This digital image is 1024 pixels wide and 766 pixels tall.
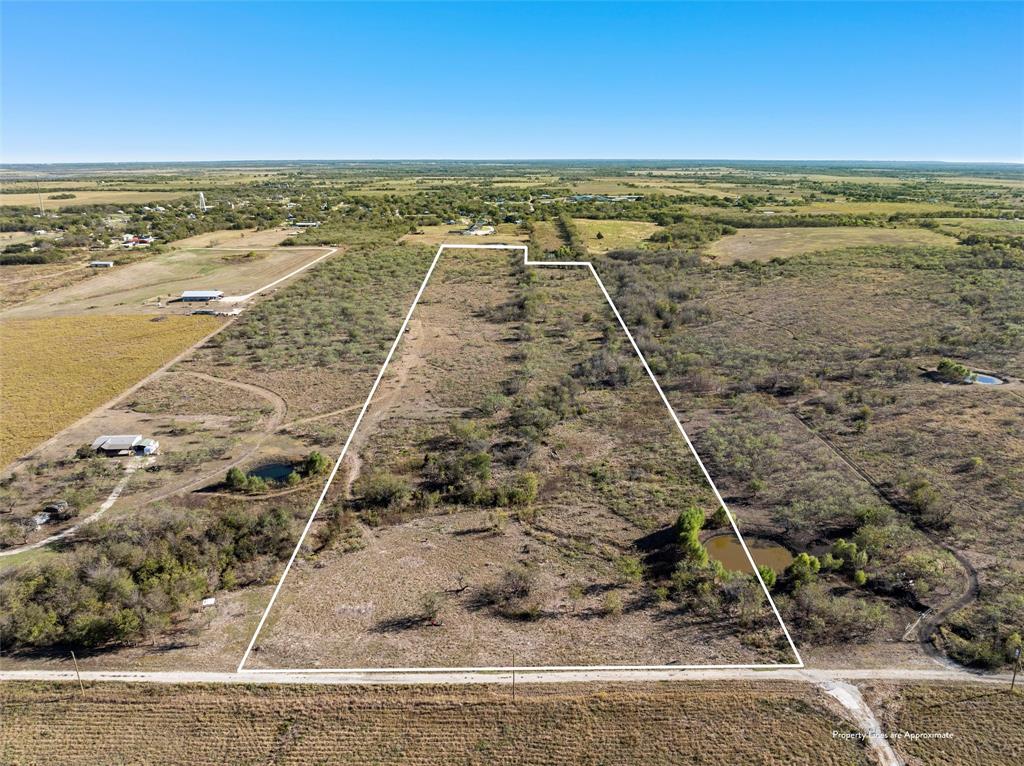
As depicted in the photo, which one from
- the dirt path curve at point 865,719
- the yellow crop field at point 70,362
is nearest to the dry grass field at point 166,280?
the yellow crop field at point 70,362

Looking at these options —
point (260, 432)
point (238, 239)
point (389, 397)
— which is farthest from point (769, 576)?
point (238, 239)

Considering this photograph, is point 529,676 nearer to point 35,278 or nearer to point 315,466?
point 315,466

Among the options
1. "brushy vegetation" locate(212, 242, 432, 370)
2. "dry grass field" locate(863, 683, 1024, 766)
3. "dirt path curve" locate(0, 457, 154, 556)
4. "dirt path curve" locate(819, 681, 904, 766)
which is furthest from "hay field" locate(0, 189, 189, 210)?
"dry grass field" locate(863, 683, 1024, 766)

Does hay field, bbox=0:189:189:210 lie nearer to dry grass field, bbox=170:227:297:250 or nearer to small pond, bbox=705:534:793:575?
dry grass field, bbox=170:227:297:250

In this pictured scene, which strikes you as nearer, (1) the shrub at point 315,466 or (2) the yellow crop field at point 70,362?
(1) the shrub at point 315,466

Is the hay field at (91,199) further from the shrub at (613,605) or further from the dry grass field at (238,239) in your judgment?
the shrub at (613,605)

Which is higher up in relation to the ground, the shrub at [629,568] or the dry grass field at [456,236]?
the dry grass field at [456,236]
